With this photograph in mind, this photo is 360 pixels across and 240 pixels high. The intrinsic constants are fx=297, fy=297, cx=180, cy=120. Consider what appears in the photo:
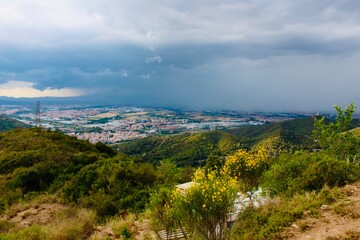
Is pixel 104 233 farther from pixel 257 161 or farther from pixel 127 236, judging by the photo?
pixel 257 161

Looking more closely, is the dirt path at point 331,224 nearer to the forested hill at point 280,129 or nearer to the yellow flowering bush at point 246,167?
the yellow flowering bush at point 246,167

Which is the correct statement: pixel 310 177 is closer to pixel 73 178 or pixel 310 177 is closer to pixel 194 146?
pixel 73 178

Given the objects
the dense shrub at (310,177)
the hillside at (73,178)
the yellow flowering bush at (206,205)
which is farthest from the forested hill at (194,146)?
the yellow flowering bush at (206,205)

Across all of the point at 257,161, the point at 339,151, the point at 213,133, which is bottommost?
the point at 213,133

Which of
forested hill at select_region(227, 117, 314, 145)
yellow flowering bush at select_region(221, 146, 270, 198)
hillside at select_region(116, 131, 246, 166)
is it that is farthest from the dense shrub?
forested hill at select_region(227, 117, 314, 145)

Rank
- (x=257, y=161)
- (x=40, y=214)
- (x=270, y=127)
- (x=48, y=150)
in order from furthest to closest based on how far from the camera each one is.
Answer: (x=270, y=127) < (x=48, y=150) < (x=40, y=214) < (x=257, y=161)

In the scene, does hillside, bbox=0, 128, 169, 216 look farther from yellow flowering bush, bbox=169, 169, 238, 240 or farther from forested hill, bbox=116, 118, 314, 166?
forested hill, bbox=116, 118, 314, 166

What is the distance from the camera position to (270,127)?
151125 mm

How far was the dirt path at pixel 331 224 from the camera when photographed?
7198mm

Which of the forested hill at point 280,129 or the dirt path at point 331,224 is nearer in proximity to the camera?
the dirt path at point 331,224

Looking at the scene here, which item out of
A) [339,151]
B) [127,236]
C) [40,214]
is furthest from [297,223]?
[339,151]

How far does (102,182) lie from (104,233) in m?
9.11

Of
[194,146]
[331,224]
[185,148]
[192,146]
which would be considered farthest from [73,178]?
[192,146]

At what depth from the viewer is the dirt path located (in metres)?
7.20
